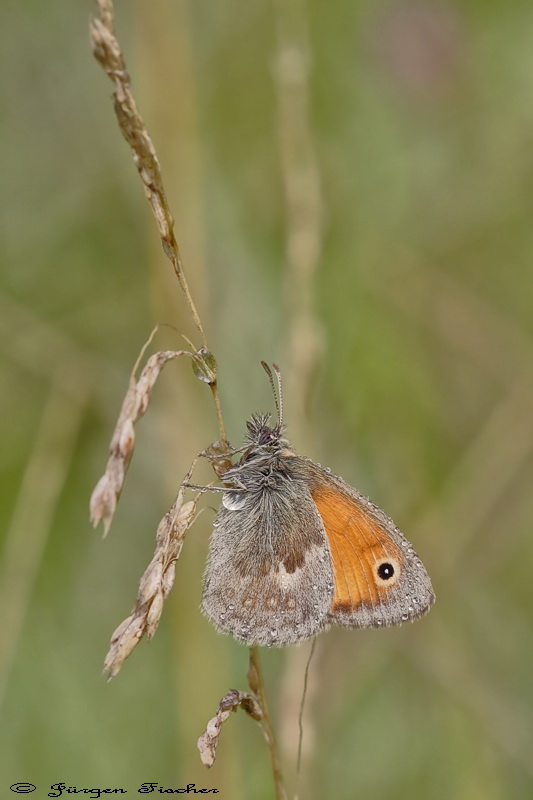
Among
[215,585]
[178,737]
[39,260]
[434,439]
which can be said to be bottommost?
[178,737]

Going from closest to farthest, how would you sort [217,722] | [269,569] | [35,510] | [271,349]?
[217,722], [269,569], [35,510], [271,349]

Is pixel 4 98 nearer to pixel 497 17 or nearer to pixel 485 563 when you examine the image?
pixel 497 17

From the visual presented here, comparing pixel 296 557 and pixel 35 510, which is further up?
pixel 35 510

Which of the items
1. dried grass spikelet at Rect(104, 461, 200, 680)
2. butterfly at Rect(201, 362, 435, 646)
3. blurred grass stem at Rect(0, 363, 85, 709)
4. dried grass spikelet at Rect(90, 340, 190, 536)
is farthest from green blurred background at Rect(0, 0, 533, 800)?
dried grass spikelet at Rect(90, 340, 190, 536)

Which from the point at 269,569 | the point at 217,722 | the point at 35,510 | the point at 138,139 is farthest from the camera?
the point at 35,510

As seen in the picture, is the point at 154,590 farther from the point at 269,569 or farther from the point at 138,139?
the point at 138,139

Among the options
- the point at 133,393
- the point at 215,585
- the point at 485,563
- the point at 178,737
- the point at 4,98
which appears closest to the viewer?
the point at 133,393

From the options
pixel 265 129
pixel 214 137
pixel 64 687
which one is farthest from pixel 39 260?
pixel 64 687

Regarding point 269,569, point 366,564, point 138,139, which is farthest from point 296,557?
point 138,139
